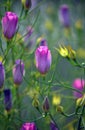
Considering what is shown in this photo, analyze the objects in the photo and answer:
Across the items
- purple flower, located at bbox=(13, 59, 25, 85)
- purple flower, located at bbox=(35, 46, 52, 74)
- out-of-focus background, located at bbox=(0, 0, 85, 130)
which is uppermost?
purple flower, located at bbox=(35, 46, 52, 74)

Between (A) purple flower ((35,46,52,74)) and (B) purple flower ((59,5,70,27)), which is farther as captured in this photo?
(B) purple flower ((59,5,70,27))

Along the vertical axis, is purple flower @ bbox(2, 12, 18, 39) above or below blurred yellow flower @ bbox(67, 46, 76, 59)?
above

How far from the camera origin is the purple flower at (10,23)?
1726 mm

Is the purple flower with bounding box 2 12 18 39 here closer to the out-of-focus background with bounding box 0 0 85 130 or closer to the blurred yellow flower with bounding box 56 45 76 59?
the out-of-focus background with bounding box 0 0 85 130

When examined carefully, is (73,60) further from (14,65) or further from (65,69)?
(65,69)

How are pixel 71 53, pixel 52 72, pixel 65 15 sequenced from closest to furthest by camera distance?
pixel 71 53 < pixel 52 72 < pixel 65 15

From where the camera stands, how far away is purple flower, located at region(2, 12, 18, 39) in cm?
173

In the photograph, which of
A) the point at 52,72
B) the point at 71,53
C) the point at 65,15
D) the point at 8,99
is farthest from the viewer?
the point at 65,15

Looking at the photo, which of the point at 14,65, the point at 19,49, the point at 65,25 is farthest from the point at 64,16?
the point at 14,65

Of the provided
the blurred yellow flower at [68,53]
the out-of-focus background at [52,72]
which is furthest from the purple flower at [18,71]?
the blurred yellow flower at [68,53]

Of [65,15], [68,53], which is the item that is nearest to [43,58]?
[68,53]

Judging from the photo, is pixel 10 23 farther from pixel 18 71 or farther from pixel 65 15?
pixel 65 15

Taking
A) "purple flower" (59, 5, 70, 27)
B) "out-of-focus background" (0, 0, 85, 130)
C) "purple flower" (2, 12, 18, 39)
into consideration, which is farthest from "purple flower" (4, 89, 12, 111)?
"purple flower" (59, 5, 70, 27)

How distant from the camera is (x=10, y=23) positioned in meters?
1.73
